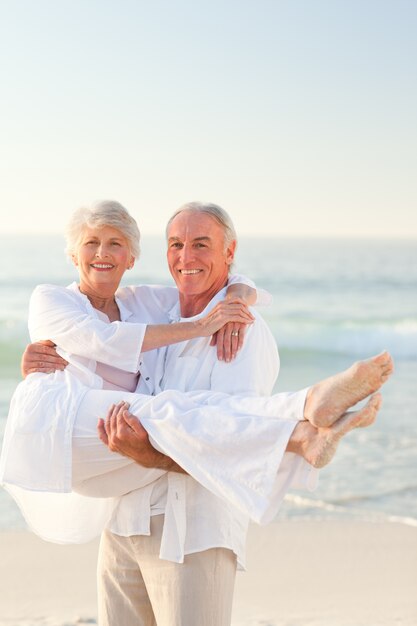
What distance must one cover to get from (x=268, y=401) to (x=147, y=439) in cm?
41

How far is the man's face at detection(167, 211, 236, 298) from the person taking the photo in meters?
3.43

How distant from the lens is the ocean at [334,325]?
7.51 meters

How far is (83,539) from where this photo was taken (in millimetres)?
3383

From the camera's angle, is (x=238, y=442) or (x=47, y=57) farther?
(x=47, y=57)

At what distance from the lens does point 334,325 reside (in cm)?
1973

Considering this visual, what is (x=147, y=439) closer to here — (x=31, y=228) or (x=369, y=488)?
(x=369, y=488)

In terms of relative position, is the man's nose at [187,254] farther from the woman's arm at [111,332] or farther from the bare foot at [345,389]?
the bare foot at [345,389]

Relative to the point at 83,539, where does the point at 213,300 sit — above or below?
above

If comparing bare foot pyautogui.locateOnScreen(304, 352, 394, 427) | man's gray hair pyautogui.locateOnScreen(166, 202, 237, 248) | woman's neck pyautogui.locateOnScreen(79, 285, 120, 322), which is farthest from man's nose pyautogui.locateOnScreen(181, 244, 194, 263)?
bare foot pyautogui.locateOnScreen(304, 352, 394, 427)

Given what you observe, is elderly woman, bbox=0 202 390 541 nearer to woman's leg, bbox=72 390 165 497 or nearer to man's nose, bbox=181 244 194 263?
woman's leg, bbox=72 390 165 497

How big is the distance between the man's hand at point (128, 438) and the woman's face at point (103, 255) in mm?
697

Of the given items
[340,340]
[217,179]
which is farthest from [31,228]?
[340,340]

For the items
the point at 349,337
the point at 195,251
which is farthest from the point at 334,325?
the point at 195,251

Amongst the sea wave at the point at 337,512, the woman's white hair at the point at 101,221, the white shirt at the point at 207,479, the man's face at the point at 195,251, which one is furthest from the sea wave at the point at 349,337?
the white shirt at the point at 207,479
